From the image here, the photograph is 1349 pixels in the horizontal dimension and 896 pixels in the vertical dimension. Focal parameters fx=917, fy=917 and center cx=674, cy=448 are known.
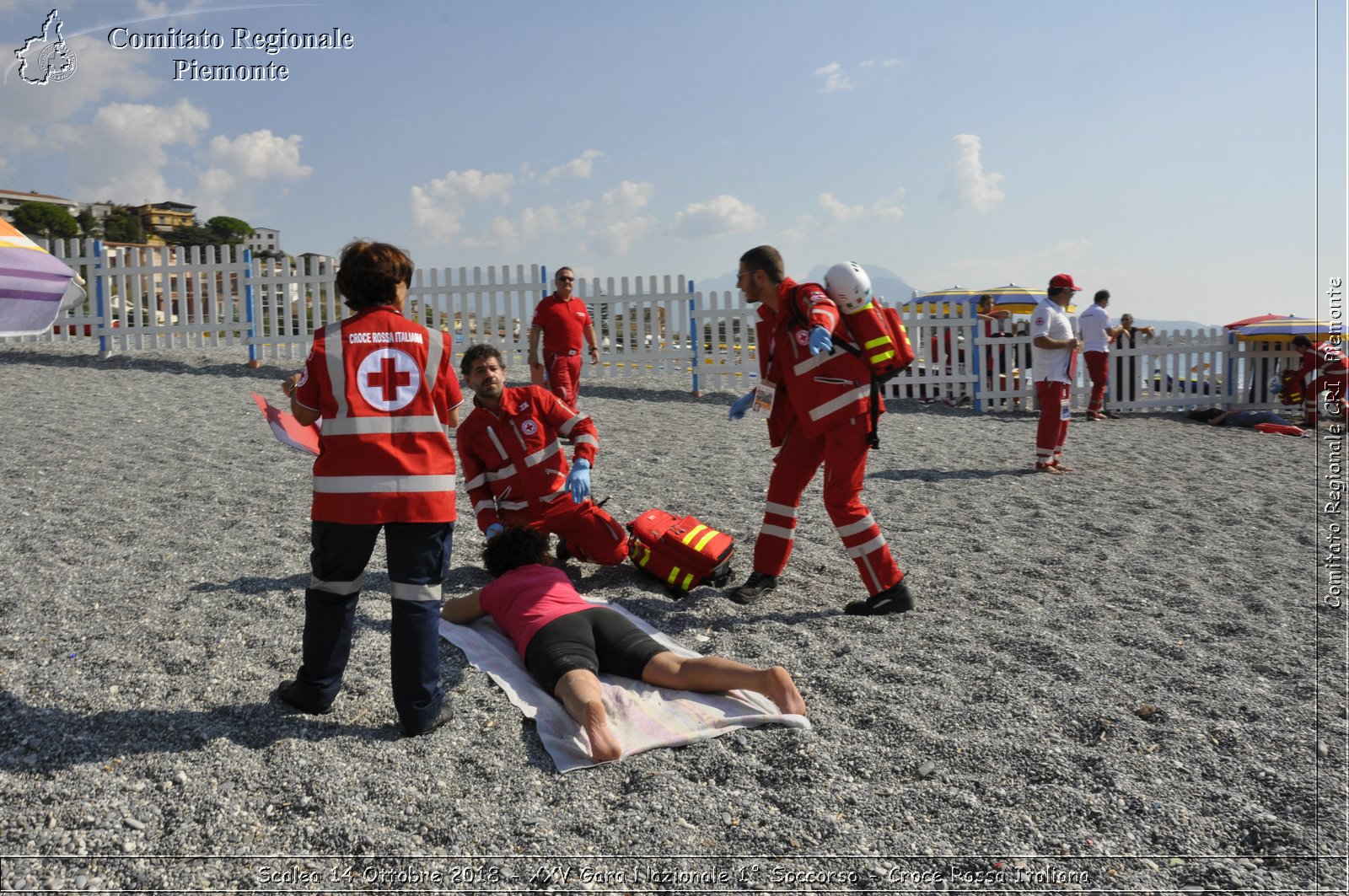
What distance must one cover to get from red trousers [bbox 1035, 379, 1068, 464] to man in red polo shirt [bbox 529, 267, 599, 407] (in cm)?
454

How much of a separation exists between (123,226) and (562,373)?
93.0 m

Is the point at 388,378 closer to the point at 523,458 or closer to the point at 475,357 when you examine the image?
the point at 475,357

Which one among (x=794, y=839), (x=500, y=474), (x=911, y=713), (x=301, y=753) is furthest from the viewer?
(x=500, y=474)

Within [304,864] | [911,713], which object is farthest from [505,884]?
[911,713]

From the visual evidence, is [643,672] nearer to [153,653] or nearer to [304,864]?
[304,864]

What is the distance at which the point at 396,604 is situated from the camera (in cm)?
318

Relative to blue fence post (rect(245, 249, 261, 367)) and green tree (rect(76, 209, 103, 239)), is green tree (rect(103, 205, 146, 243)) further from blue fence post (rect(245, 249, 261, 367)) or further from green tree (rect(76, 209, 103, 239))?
blue fence post (rect(245, 249, 261, 367))

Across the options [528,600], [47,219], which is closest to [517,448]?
[528,600]

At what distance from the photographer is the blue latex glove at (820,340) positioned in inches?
169

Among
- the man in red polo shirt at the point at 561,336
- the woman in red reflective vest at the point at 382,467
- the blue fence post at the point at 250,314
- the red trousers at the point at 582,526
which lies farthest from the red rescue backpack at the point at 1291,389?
the blue fence post at the point at 250,314

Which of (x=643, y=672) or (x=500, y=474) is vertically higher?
(x=500, y=474)

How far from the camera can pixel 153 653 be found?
3.80 meters

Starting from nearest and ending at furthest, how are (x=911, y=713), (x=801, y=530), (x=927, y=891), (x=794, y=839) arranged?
(x=927, y=891) < (x=794, y=839) < (x=911, y=713) < (x=801, y=530)

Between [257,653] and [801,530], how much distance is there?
3.56m
